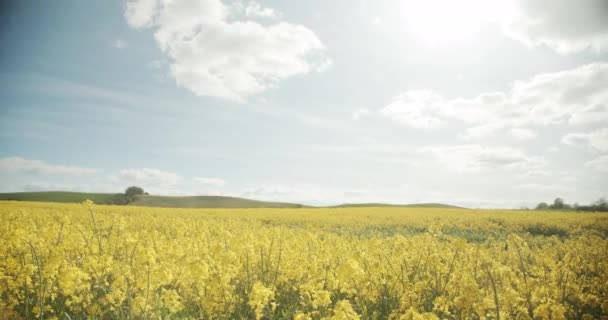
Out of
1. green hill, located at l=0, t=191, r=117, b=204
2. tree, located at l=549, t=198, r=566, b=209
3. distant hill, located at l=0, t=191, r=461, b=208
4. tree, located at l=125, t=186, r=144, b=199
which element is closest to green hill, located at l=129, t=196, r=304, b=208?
distant hill, located at l=0, t=191, r=461, b=208

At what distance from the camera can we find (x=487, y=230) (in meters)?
21.7

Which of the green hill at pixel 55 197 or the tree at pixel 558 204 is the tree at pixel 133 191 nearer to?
the green hill at pixel 55 197

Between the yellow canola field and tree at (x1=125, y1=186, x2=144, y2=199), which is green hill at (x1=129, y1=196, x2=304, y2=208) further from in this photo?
the yellow canola field

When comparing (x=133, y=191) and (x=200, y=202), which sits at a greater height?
(x=133, y=191)

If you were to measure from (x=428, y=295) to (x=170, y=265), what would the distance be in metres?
4.30

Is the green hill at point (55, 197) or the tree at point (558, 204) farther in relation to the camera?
the green hill at point (55, 197)

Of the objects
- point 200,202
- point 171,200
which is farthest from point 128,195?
point 200,202

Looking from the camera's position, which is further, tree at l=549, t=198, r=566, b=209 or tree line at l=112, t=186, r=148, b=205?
tree line at l=112, t=186, r=148, b=205

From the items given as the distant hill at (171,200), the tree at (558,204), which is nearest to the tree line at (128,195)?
the distant hill at (171,200)

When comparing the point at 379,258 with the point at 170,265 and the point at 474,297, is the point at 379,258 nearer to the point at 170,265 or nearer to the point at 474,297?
the point at 474,297

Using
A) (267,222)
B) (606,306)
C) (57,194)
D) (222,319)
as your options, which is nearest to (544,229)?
(267,222)

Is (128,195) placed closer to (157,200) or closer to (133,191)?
(133,191)

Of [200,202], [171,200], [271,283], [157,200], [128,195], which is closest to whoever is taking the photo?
[271,283]

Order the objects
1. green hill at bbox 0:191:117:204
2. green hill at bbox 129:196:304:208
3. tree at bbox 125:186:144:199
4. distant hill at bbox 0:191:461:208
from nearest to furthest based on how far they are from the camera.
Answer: green hill at bbox 129:196:304:208, distant hill at bbox 0:191:461:208, green hill at bbox 0:191:117:204, tree at bbox 125:186:144:199
